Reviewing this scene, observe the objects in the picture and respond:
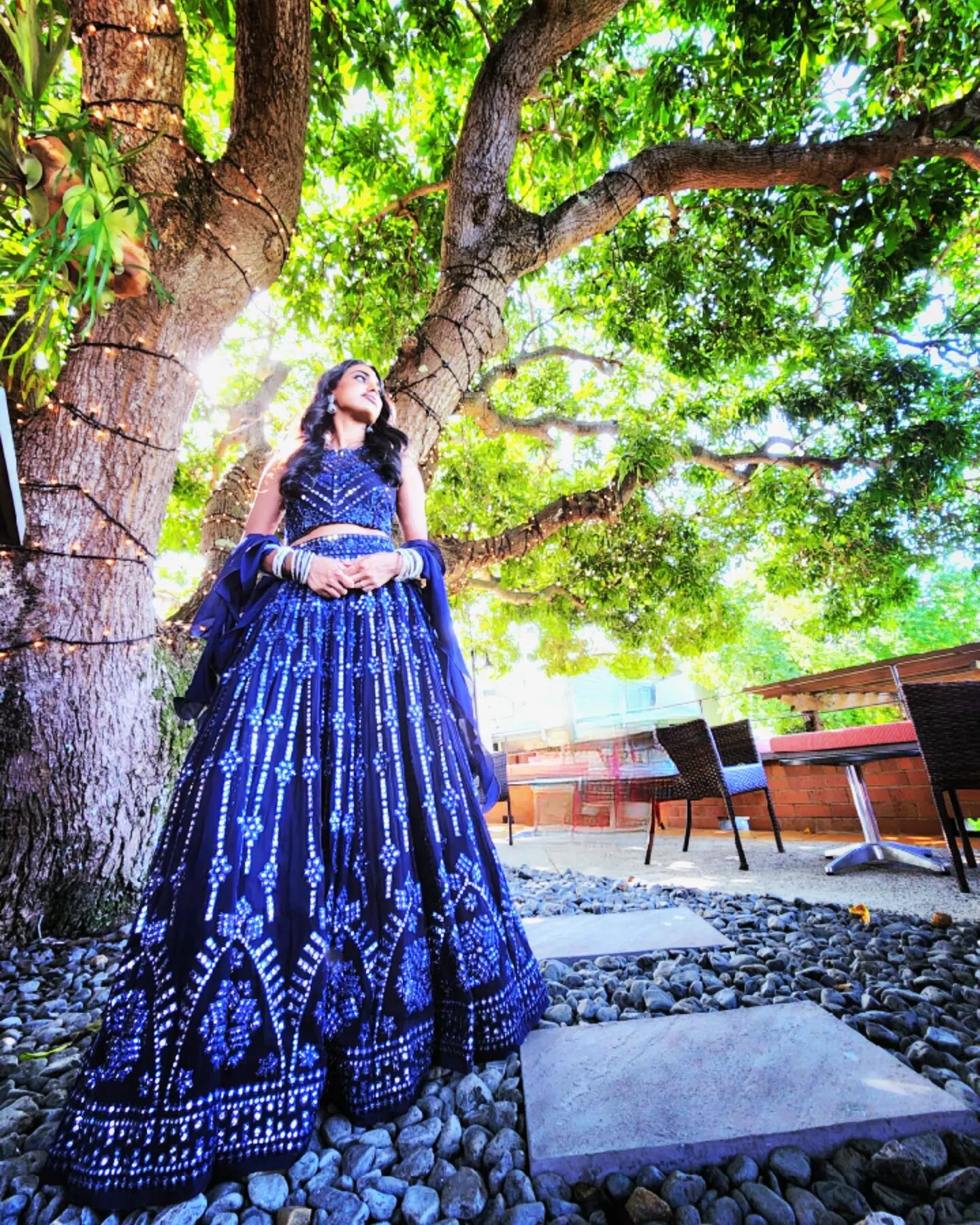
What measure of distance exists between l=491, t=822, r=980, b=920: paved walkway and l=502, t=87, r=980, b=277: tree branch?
3814 millimetres

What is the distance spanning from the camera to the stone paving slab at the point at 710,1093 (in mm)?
980

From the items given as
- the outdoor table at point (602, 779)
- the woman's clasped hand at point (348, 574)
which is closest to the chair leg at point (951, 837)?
the outdoor table at point (602, 779)

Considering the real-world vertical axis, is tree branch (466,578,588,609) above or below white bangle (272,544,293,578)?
above

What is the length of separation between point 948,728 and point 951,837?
1.79 ft

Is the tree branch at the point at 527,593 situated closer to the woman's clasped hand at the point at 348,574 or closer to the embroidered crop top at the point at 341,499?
the embroidered crop top at the point at 341,499

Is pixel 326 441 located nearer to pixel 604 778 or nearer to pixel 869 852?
pixel 869 852

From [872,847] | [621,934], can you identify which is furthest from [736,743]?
[621,934]

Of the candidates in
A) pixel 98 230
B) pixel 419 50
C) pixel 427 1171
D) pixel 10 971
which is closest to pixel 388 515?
pixel 98 230

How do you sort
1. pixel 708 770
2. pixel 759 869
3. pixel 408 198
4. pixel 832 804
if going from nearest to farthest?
pixel 759 869 → pixel 708 770 → pixel 408 198 → pixel 832 804

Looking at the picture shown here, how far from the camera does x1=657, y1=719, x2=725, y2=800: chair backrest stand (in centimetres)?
406

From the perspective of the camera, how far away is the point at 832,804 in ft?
18.3

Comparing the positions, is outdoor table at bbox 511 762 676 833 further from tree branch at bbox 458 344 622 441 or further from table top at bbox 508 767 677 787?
tree branch at bbox 458 344 622 441

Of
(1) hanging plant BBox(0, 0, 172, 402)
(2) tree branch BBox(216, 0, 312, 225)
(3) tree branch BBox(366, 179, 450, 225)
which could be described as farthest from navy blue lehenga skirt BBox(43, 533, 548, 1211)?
(3) tree branch BBox(366, 179, 450, 225)

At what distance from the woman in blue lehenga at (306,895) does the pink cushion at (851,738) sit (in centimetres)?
390
